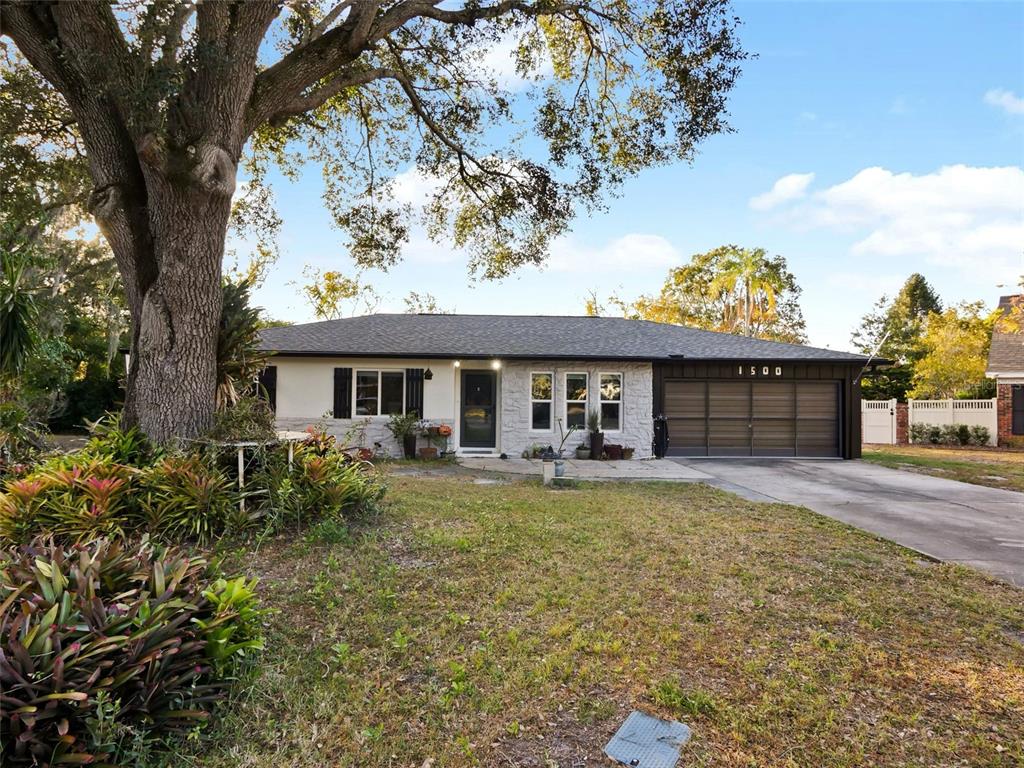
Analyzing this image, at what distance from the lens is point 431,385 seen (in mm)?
12508

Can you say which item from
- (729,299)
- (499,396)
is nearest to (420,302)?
(729,299)

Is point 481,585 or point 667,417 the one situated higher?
point 667,417

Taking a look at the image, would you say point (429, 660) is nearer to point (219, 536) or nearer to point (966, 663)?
point (219, 536)

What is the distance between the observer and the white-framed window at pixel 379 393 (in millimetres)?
12508

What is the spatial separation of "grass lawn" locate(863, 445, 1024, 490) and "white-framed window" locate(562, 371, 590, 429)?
23.3ft

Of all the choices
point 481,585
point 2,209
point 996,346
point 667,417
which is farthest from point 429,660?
point 996,346

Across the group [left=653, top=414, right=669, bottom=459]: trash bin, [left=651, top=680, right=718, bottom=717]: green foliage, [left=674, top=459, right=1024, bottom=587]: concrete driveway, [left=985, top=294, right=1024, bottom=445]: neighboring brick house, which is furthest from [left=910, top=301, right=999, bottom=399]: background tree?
[left=651, top=680, right=718, bottom=717]: green foliage

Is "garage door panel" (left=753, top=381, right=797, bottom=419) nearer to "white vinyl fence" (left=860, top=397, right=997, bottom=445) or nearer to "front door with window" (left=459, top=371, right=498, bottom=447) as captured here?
"white vinyl fence" (left=860, top=397, right=997, bottom=445)

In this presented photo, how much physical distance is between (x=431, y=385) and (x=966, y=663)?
10707mm

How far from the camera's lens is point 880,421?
1866 cm

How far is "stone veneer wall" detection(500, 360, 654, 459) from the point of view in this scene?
1270 centimetres

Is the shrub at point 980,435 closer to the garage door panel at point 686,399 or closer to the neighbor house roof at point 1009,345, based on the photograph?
the neighbor house roof at point 1009,345

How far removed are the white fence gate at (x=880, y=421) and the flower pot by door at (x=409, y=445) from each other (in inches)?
662

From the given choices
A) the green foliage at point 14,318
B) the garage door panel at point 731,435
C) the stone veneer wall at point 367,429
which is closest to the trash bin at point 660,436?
the garage door panel at point 731,435
